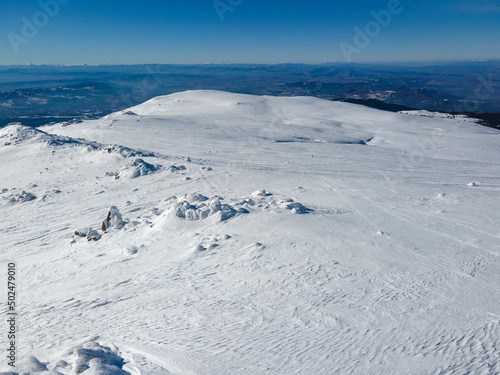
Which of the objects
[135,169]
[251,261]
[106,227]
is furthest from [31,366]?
[135,169]

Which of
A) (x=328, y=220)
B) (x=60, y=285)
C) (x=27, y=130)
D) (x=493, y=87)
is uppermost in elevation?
(x=493, y=87)

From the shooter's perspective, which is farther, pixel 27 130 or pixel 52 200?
pixel 27 130

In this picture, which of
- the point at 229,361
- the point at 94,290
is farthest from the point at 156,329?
the point at 94,290

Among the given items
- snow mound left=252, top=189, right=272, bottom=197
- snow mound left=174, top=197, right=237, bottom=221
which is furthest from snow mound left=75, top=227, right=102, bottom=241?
snow mound left=252, top=189, right=272, bottom=197

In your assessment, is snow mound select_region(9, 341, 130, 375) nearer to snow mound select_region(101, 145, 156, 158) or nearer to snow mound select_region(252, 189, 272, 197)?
snow mound select_region(252, 189, 272, 197)

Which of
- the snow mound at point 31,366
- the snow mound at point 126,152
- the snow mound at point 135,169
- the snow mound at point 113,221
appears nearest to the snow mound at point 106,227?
the snow mound at point 113,221

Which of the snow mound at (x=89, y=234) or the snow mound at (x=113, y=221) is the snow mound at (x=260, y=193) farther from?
the snow mound at (x=89, y=234)

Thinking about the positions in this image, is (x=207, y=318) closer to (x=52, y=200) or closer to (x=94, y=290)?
(x=94, y=290)
